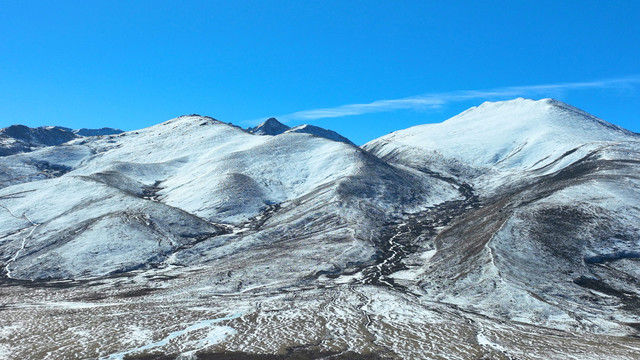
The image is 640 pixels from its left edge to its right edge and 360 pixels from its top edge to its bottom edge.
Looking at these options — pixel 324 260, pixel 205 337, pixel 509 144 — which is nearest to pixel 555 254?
pixel 324 260

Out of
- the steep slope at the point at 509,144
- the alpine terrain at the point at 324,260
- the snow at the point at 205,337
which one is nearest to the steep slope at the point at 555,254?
the alpine terrain at the point at 324,260

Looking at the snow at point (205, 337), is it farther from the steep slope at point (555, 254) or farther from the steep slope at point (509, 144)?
the steep slope at point (509, 144)

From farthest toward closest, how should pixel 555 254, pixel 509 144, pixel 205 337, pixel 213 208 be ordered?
pixel 509 144, pixel 213 208, pixel 555 254, pixel 205 337

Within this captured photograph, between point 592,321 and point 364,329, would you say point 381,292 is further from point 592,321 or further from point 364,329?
point 592,321

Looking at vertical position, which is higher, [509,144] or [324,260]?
[509,144]

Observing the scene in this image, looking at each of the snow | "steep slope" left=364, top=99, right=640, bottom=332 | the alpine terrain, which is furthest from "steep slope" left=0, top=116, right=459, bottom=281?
the snow

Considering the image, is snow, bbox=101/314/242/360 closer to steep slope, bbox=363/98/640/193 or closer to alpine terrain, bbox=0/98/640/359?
alpine terrain, bbox=0/98/640/359

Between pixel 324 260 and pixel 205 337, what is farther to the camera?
pixel 324 260

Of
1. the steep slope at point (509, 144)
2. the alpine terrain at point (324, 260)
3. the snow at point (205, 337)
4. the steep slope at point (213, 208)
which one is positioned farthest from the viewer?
the steep slope at point (509, 144)

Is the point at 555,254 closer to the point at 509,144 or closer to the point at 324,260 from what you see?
the point at 324,260
